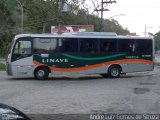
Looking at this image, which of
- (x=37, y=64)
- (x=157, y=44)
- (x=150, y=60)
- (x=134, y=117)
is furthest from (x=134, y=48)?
(x=157, y=44)

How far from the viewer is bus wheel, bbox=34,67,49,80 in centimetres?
2717

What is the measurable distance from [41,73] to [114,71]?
4581 mm

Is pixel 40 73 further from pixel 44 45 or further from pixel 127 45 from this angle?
pixel 127 45

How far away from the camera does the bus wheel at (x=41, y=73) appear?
89.1 feet

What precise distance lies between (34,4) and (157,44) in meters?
108

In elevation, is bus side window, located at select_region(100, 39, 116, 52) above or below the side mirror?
above

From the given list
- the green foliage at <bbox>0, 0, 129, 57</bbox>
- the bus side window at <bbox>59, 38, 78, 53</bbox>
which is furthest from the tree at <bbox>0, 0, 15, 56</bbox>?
the bus side window at <bbox>59, 38, 78, 53</bbox>

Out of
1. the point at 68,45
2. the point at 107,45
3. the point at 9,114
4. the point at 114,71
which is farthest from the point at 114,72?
the point at 9,114

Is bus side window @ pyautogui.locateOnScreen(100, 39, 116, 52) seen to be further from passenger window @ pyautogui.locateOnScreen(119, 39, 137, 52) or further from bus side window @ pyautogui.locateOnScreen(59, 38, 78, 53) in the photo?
bus side window @ pyautogui.locateOnScreen(59, 38, 78, 53)

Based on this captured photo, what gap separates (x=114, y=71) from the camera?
94.7 feet

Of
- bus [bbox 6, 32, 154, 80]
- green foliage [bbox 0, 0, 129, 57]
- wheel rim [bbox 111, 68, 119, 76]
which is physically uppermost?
green foliage [bbox 0, 0, 129, 57]

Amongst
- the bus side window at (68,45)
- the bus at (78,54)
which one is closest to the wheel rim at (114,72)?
the bus at (78,54)

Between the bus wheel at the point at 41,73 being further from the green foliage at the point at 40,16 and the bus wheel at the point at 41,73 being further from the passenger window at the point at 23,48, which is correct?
the green foliage at the point at 40,16

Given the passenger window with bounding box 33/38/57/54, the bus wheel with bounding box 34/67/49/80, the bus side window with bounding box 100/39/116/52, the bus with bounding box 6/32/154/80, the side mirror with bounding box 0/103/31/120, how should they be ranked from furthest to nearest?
the bus side window with bounding box 100/39/116/52, the bus wheel with bounding box 34/67/49/80, the passenger window with bounding box 33/38/57/54, the bus with bounding box 6/32/154/80, the side mirror with bounding box 0/103/31/120
